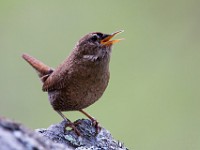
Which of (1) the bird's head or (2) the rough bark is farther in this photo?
(1) the bird's head

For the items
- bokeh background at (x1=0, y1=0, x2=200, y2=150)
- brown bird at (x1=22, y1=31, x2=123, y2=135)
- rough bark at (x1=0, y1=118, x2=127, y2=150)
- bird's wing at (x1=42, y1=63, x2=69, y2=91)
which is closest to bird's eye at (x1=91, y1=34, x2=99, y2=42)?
brown bird at (x1=22, y1=31, x2=123, y2=135)

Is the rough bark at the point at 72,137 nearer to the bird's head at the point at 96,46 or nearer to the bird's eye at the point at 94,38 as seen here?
the bird's head at the point at 96,46

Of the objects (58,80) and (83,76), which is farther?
(58,80)

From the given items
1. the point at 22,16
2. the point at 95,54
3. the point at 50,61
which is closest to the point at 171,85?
the point at 50,61

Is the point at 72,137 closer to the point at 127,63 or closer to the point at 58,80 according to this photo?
the point at 58,80

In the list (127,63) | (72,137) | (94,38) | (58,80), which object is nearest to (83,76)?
(58,80)

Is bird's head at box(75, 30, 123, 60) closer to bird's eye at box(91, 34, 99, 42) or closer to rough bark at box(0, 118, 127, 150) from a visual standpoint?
bird's eye at box(91, 34, 99, 42)

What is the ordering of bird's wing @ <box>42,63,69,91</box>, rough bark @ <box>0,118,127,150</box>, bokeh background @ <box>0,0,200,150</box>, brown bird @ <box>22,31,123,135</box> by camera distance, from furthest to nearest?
bokeh background @ <box>0,0,200,150</box> → bird's wing @ <box>42,63,69,91</box> → brown bird @ <box>22,31,123,135</box> → rough bark @ <box>0,118,127,150</box>
